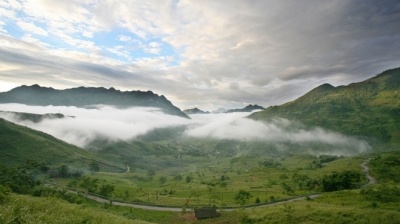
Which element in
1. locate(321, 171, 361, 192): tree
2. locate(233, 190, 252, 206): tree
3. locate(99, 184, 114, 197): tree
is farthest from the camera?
locate(99, 184, 114, 197): tree

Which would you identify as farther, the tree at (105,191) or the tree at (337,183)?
the tree at (105,191)

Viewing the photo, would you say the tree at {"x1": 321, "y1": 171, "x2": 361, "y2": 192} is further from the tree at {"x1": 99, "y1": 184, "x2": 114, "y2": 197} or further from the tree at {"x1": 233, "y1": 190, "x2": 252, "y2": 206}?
the tree at {"x1": 99, "y1": 184, "x2": 114, "y2": 197}

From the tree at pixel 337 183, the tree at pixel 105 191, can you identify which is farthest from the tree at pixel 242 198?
the tree at pixel 105 191

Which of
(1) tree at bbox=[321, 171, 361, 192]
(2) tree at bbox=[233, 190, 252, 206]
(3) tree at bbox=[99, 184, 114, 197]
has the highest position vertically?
(1) tree at bbox=[321, 171, 361, 192]

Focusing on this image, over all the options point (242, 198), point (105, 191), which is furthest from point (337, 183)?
point (105, 191)

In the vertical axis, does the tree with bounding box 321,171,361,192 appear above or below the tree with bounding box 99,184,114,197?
above

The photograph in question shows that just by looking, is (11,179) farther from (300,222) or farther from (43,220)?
(300,222)

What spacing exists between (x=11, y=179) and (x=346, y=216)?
11653 cm

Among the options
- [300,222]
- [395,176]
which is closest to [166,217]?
[300,222]

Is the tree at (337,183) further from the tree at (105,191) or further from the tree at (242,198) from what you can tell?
the tree at (105,191)

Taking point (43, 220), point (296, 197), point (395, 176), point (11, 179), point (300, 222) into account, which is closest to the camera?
point (43, 220)

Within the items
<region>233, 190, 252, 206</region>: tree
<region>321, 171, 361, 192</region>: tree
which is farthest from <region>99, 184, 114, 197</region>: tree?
<region>321, 171, 361, 192</region>: tree

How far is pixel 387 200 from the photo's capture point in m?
83.1

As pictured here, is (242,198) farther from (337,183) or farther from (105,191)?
(105,191)
